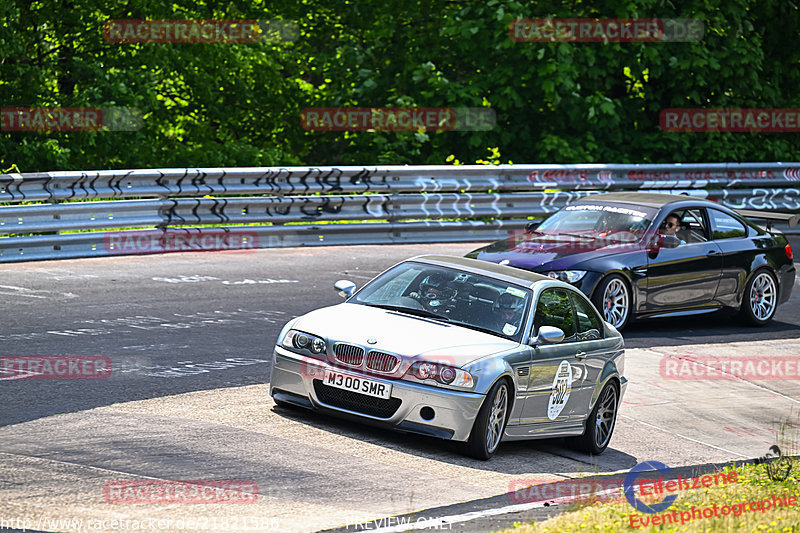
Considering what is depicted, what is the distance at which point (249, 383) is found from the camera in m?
10.5

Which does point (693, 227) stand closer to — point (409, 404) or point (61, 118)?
point (409, 404)

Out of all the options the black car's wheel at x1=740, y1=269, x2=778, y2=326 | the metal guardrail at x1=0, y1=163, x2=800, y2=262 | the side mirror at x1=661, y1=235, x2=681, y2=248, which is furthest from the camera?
the metal guardrail at x1=0, y1=163, x2=800, y2=262

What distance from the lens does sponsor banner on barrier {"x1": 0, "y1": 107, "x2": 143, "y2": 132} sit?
1988 cm

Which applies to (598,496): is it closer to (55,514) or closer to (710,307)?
(55,514)

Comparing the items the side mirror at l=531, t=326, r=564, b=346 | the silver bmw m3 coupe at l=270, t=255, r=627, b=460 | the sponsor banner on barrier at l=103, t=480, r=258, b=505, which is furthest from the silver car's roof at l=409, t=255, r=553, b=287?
the sponsor banner on barrier at l=103, t=480, r=258, b=505

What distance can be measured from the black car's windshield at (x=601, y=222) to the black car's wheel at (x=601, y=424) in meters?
4.84

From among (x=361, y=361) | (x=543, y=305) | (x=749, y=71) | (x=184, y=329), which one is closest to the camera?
(x=361, y=361)

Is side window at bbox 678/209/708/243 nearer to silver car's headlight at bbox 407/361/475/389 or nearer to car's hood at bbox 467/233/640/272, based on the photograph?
car's hood at bbox 467/233/640/272

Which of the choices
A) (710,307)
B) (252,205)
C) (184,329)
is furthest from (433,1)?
(184,329)

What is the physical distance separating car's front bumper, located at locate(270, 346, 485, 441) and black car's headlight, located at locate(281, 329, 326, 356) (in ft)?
0.29

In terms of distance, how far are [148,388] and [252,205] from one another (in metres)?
9.10

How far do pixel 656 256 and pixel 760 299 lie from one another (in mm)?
2231

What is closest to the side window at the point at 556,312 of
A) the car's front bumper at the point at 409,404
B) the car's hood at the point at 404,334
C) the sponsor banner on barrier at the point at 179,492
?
the car's hood at the point at 404,334

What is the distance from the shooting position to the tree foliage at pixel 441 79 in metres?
22.8
